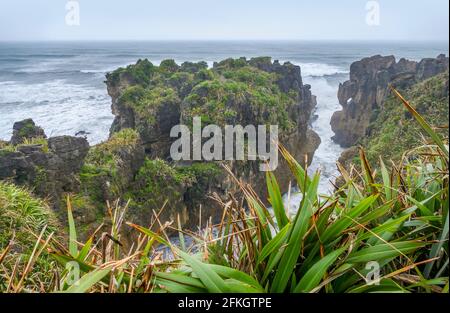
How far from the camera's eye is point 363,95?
21906mm

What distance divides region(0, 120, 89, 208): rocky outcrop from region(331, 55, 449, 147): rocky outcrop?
15431mm

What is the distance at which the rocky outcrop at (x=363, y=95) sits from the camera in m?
20.9

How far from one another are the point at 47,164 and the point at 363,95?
59.7 feet

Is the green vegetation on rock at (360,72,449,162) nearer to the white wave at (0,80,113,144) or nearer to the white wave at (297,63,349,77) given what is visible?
the white wave at (0,80,113,144)

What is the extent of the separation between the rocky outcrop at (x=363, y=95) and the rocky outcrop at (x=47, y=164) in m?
15.4

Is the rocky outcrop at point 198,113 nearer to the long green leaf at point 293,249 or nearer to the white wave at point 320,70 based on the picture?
the long green leaf at point 293,249

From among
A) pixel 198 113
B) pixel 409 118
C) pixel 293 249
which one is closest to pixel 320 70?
pixel 409 118

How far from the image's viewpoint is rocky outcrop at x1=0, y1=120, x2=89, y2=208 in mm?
7406

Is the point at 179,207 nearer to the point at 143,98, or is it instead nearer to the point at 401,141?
the point at 143,98

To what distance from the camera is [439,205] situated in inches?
49.0

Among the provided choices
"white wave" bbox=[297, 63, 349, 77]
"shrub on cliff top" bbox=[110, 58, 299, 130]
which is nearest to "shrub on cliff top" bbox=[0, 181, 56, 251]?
"shrub on cliff top" bbox=[110, 58, 299, 130]

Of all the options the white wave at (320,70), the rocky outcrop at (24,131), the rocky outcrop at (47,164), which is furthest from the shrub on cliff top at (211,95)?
the white wave at (320,70)

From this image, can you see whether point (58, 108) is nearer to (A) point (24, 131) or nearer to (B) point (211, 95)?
(B) point (211, 95)
